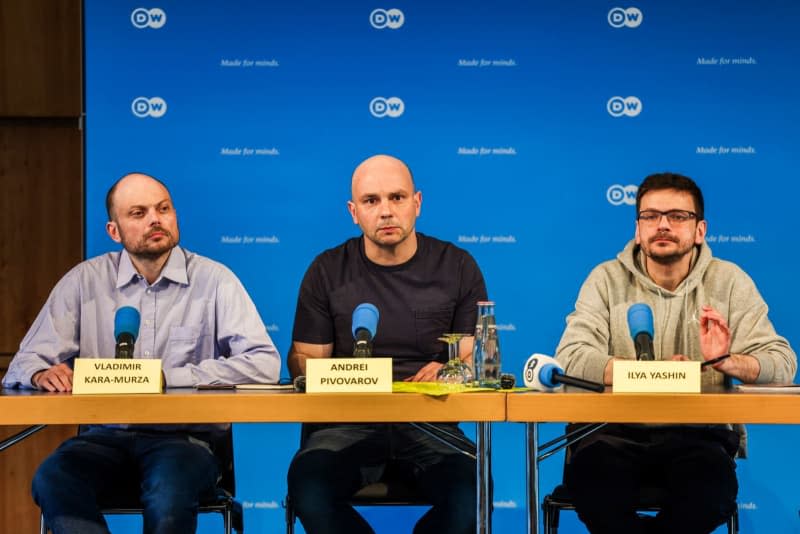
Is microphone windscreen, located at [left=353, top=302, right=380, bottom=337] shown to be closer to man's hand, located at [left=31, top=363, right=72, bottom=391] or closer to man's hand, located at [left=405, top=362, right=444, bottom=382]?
man's hand, located at [left=405, top=362, right=444, bottom=382]

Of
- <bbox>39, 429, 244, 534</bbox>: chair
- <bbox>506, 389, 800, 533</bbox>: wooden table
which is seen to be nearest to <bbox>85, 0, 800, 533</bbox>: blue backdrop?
<bbox>39, 429, 244, 534</bbox>: chair

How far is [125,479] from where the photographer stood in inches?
126

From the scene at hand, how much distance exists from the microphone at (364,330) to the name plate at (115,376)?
0.57 metres

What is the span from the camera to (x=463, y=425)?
4590 mm

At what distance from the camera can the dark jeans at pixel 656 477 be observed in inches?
117

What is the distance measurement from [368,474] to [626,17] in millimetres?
2548

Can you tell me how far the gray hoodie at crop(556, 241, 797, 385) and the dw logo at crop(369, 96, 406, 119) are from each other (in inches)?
59.1

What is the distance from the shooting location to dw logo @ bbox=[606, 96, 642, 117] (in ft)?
15.3

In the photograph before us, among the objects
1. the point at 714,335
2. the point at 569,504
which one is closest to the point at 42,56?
the point at 569,504

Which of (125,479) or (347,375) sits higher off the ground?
(347,375)

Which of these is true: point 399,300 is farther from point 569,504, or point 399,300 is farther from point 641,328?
point 641,328

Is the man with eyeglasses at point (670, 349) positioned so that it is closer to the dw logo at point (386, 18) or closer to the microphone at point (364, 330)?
the microphone at point (364, 330)

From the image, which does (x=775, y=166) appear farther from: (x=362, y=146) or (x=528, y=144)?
(x=362, y=146)

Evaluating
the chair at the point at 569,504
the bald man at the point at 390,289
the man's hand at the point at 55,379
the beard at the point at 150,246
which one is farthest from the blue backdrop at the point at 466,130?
the man's hand at the point at 55,379
